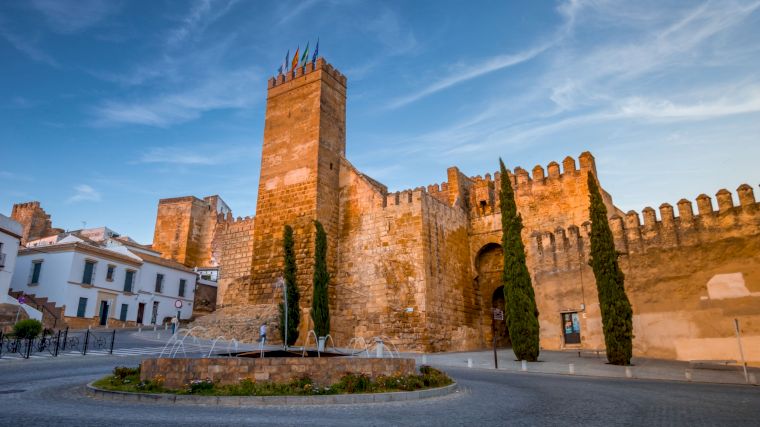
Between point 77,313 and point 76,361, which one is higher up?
point 77,313

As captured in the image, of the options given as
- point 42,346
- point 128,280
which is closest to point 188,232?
point 128,280

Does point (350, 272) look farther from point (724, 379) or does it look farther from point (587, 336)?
point (724, 379)

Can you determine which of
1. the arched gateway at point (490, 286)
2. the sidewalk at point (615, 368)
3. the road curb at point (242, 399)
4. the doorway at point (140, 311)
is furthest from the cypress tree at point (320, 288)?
the doorway at point (140, 311)

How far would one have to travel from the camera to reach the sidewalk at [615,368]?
38.6 ft

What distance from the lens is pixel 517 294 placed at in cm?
1598

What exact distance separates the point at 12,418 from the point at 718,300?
57.3 feet

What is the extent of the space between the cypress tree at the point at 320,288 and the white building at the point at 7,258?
1302 centimetres

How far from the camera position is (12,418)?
537 cm

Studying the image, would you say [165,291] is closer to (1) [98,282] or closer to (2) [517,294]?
(1) [98,282]

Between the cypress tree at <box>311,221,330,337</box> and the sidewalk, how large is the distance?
4575 mm

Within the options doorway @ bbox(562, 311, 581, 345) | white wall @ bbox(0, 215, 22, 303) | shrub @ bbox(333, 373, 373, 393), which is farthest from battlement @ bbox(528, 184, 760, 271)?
white wall @ bbox(0, 215, 22, 303)

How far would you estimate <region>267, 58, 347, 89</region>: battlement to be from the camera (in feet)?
75.7

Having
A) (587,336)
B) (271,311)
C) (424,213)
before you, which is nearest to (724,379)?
(587,336)

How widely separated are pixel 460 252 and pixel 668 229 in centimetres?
882
